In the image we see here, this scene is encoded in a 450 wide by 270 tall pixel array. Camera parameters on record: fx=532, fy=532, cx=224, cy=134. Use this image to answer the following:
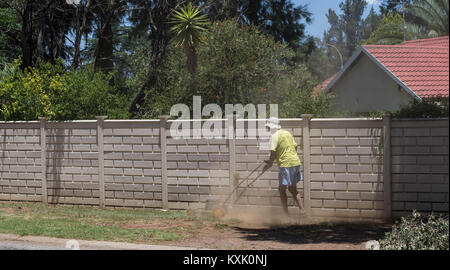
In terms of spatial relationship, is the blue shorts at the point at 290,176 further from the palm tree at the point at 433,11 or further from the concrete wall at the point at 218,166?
the palm tree at the point at 433,11

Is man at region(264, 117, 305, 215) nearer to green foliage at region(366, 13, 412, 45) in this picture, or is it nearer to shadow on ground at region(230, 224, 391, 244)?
shadow on ground at region(230, 224, 391, 244)

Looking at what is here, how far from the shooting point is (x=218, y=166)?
10.9 metres

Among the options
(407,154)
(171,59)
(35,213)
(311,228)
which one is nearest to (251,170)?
(311,228)

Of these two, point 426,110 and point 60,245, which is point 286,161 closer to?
point 426,110

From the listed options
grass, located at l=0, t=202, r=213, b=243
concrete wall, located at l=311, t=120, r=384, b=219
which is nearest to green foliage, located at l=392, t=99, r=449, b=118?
concrete wall, located at l=311, t=120, r=384, b=219

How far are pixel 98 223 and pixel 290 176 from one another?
3.73 metres

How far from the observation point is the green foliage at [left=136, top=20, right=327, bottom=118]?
1487cm

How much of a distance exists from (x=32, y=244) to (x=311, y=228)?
4.73 metres

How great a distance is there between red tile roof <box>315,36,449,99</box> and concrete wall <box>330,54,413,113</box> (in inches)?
33.0

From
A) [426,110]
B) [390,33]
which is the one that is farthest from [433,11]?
[390,33]

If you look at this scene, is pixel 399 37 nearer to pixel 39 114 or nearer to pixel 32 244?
pixel 39 114

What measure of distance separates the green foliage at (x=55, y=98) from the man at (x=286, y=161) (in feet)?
16.6

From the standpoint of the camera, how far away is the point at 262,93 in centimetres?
1489
